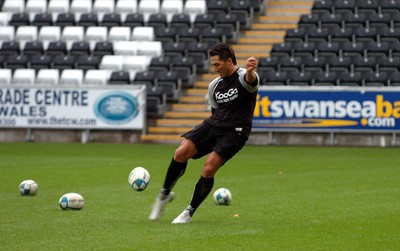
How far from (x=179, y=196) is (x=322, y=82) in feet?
53.7

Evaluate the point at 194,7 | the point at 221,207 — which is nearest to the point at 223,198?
the point at 221,207

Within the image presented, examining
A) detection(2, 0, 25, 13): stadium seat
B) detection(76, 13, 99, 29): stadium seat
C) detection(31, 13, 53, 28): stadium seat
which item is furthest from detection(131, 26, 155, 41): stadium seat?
detection(2, 0, 25, 13): stadium seat

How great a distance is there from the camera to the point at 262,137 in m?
30.4

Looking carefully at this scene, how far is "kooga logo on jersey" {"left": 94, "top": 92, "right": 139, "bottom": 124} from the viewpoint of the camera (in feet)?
102

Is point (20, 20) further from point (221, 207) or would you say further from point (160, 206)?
point (160, 206)

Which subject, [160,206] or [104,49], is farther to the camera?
[104,49]

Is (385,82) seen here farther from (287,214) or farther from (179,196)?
(287,214)

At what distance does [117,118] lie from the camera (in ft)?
102

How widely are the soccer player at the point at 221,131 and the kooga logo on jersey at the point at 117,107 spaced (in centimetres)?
1935

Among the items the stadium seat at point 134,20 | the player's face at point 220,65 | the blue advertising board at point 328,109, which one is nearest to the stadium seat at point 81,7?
the stadium seat at point 134,20

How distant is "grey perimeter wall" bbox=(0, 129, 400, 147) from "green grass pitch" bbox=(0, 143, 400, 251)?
3963 mm

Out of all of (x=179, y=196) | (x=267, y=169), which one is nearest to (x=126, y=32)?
(x=267, y=169)

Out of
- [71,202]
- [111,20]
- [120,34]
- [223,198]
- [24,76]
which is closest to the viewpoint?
[71,202]

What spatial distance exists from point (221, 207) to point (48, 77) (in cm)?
2059
